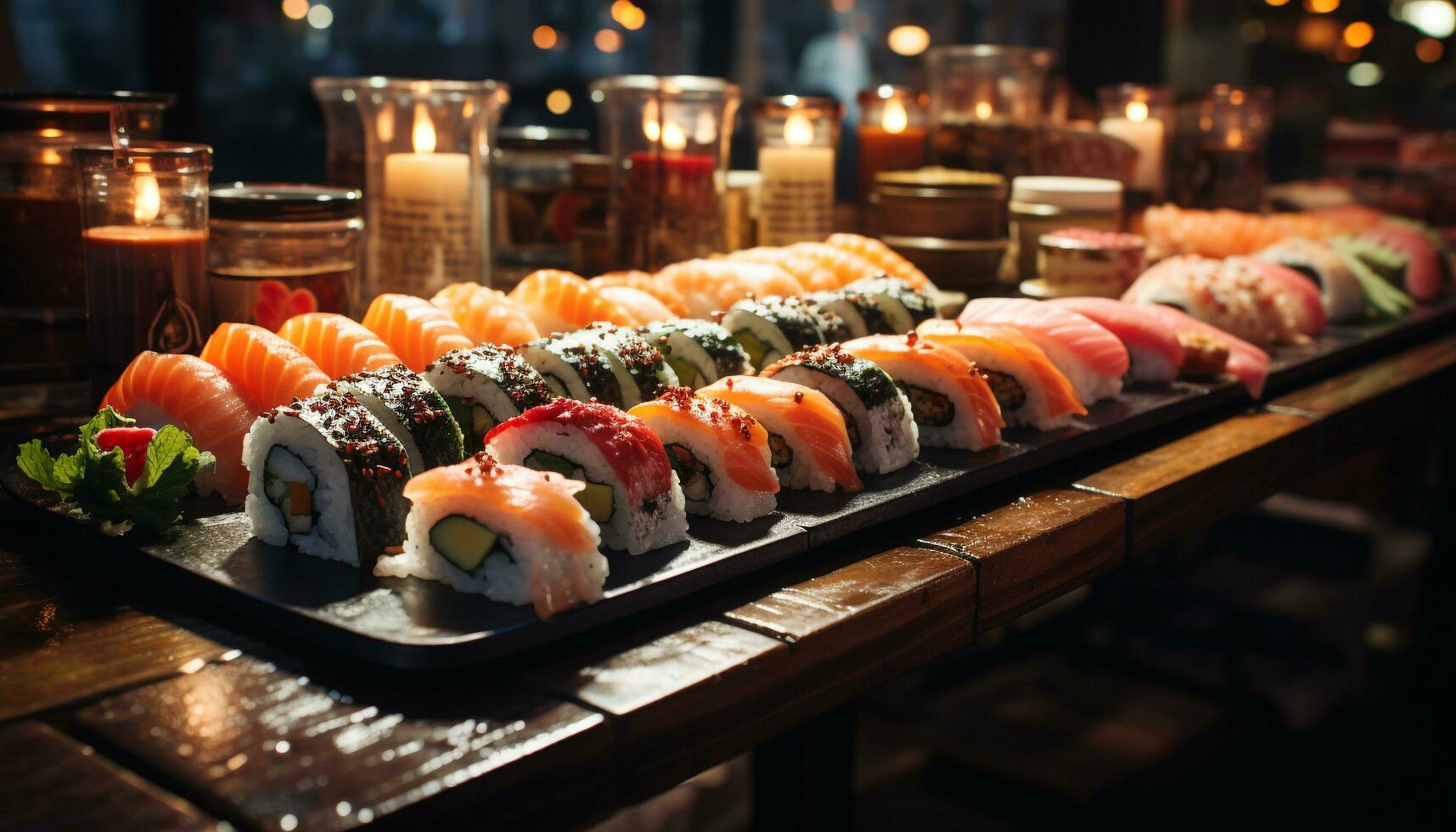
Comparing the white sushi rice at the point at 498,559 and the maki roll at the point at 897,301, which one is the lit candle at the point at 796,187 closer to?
the maki roll at the point at 897,301

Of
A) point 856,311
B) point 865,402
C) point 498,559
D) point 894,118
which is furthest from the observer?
point 894,118

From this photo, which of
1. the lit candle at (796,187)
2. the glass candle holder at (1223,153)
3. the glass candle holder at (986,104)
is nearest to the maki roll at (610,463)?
the lit candle at (796,187)

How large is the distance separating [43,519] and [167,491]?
0.23 m

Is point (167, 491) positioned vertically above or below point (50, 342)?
below

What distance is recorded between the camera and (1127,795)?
3916 mm

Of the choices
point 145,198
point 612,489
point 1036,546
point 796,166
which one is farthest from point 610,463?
point 796,166

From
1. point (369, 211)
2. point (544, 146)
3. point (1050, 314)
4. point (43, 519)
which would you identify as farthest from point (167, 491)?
point (544, 146)

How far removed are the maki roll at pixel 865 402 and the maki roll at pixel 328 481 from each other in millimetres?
672

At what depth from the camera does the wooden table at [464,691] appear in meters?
1.03

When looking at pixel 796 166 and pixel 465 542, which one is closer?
pixel 465 542

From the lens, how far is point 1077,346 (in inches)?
91.2

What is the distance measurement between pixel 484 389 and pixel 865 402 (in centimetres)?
56

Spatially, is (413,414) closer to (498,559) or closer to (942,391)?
(498,559)

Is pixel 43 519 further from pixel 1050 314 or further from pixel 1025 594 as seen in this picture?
pixel 1050 314
